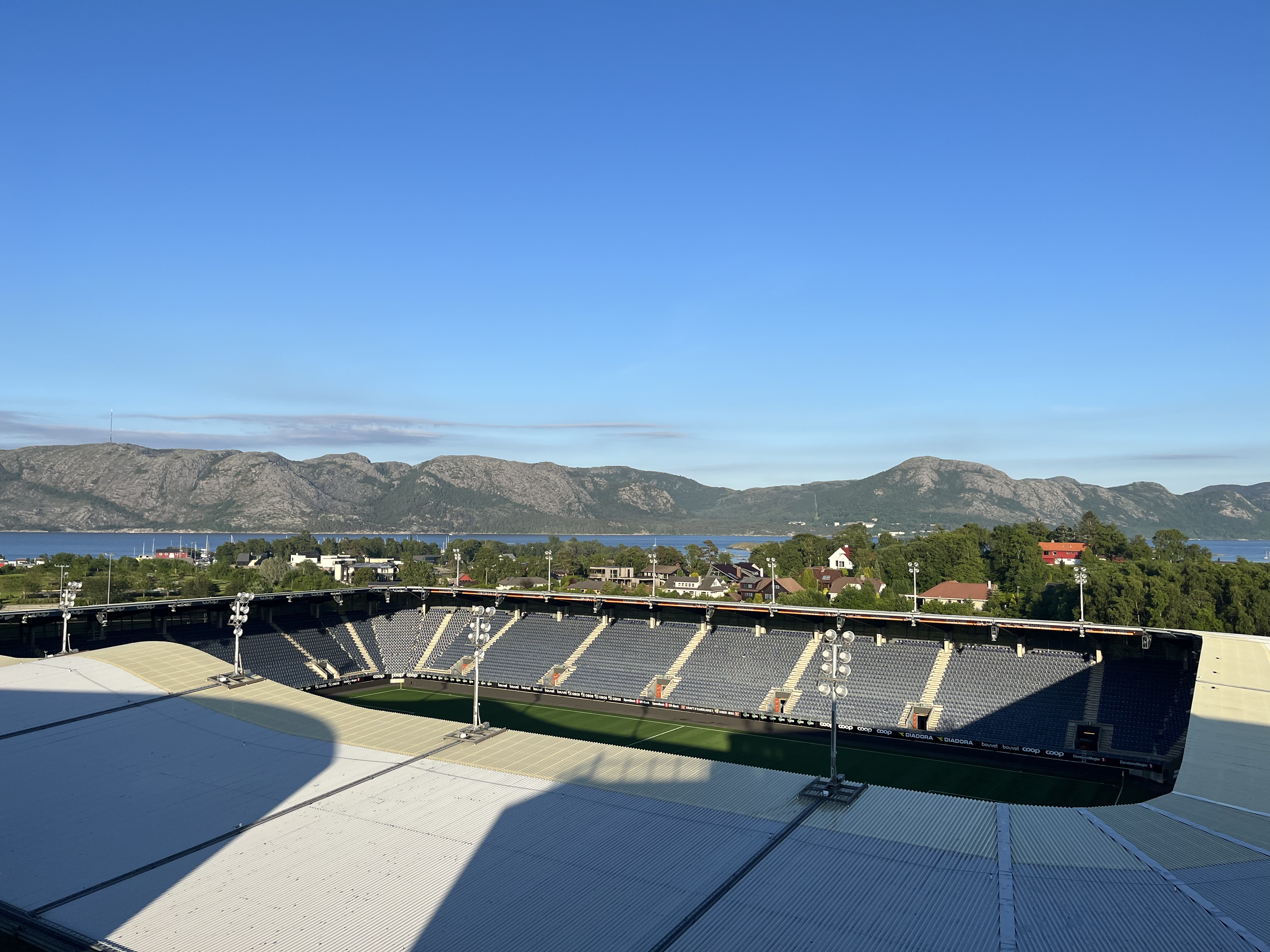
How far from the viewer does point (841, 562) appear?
550ft

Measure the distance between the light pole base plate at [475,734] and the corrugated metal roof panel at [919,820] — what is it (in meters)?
14.6

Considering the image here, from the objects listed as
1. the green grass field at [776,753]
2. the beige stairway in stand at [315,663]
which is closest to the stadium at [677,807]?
the green grass field at [776,753]

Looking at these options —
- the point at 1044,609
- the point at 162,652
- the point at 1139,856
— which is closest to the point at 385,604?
the point at 162,652

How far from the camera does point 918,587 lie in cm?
13150

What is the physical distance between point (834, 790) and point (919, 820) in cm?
296

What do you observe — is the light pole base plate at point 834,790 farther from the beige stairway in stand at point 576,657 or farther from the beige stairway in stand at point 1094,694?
the beige stairway in stand at point 576,657

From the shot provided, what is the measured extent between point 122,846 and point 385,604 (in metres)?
53.8

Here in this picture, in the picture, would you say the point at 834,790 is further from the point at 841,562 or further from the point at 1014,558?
the point at 841,562

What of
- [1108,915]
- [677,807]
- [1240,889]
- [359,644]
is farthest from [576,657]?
[1240,889]

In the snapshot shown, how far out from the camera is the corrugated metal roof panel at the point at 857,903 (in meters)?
17.4

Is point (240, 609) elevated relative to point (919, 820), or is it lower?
elevated

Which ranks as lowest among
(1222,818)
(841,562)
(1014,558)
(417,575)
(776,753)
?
(417,575)

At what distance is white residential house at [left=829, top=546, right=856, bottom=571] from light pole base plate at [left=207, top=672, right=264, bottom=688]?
139 m

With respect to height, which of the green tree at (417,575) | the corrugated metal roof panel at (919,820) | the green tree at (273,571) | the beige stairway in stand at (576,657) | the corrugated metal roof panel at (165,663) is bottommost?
the green tree at (273,571)
